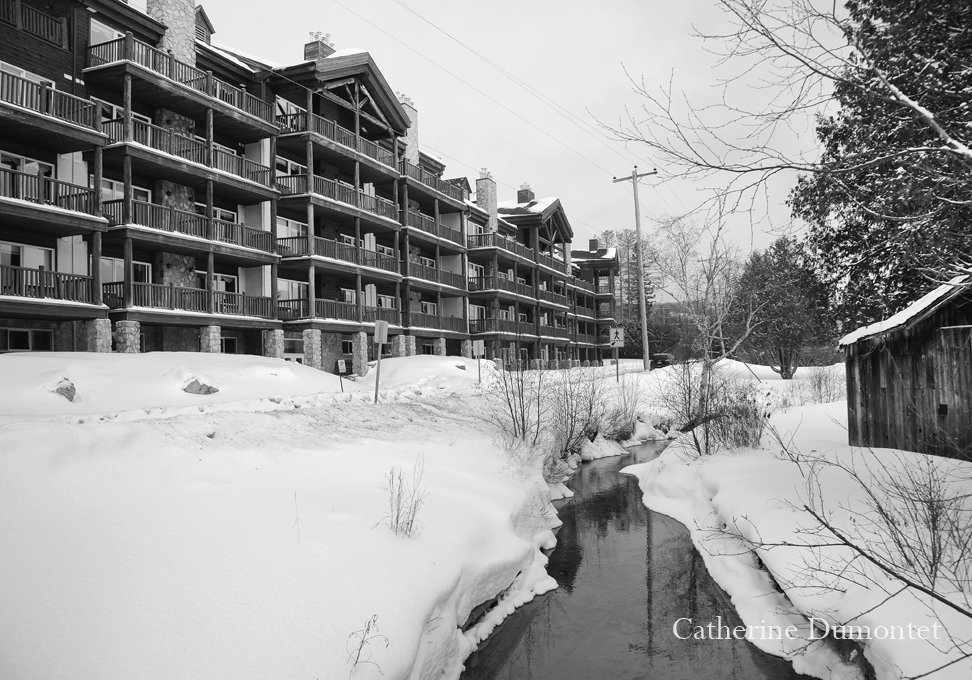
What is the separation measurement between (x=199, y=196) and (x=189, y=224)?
2.47m

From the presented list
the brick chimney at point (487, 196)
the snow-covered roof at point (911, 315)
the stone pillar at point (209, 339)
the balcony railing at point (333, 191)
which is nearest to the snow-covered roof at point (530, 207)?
the brick chimney at point (487, 196)

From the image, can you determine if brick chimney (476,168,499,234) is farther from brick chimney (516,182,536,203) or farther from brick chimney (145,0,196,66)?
brick chimney (145,0,196,66)

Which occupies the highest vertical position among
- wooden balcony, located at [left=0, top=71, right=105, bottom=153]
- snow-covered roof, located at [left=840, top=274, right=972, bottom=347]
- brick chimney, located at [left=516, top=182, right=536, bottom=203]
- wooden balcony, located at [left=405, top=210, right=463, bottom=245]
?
brick chimney, located at [left=516, top=182, right=536, bottom=203]

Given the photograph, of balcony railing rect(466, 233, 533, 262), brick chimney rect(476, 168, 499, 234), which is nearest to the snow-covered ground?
balcony railing rect(466, 233, 533, 262)

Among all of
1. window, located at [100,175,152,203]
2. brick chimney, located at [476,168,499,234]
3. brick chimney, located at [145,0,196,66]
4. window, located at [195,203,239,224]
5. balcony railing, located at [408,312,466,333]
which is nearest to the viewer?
window, located at [100,175,152,203]

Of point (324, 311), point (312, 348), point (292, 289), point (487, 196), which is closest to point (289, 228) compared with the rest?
point (292, 289)

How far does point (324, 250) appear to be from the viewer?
2733cm

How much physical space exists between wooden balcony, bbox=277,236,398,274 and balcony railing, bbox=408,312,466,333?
4.18 metres

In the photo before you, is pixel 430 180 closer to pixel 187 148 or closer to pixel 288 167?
pixel 288 167

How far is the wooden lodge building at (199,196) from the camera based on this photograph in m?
18.4

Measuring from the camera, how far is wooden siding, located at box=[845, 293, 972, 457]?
976 cm

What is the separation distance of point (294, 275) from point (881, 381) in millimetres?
23666

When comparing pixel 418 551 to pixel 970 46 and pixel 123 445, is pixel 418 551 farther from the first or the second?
pixel 970 46

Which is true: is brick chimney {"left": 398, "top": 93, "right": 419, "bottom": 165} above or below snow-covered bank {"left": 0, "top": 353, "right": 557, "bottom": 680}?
above
